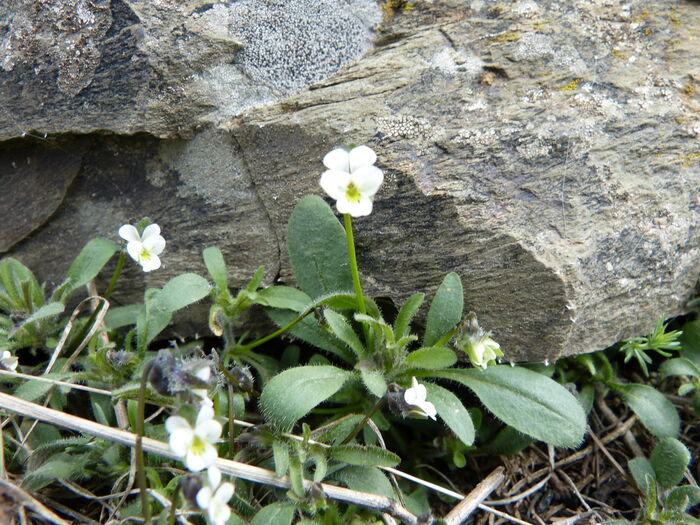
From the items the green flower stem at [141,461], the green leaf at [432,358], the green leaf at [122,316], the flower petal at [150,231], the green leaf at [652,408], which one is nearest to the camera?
the green flower stem at [141,461]

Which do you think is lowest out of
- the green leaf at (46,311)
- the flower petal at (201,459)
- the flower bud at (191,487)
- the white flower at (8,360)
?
the white flower at (8,360)

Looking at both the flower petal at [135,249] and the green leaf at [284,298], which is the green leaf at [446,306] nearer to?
the green leaf at [284,298]

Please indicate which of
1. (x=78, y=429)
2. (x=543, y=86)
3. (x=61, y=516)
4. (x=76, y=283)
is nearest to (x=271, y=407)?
(x=78, y=429)

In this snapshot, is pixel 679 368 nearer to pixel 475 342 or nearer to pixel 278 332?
pixel 475 342

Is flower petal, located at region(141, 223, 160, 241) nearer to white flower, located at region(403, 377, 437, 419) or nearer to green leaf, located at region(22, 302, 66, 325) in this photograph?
green leaf, located at region(22, 302, 66, 325)

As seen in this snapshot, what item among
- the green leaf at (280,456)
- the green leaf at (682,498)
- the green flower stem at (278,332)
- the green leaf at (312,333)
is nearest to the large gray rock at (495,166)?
the green leaf at (312,333)

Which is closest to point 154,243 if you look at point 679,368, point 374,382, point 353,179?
point 353,179
